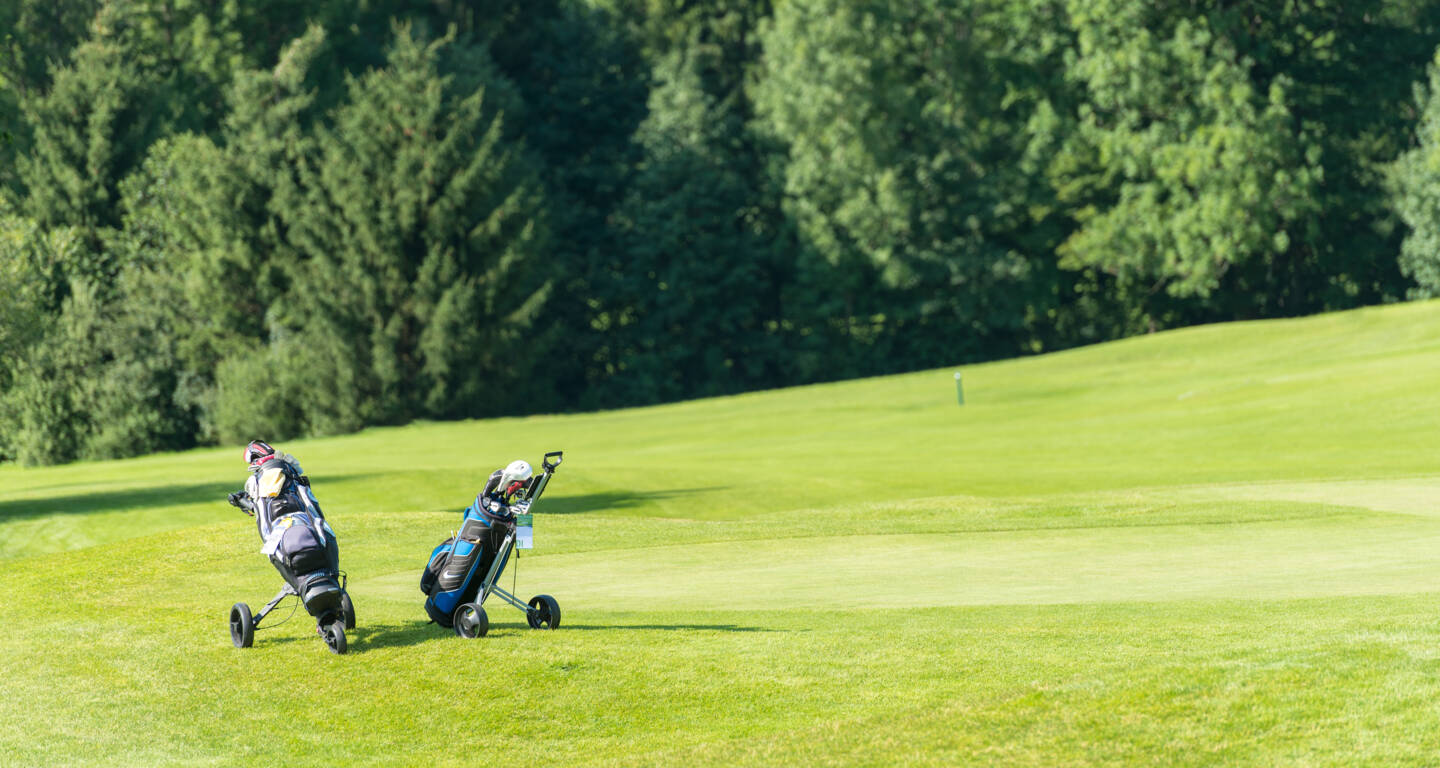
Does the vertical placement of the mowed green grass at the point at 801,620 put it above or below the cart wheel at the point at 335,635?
below

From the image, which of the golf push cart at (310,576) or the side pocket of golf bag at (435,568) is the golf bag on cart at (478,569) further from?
the golf push cart at (310,576)

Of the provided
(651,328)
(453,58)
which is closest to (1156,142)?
Answer: (651,328)

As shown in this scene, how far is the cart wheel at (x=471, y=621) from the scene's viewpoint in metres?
12.9

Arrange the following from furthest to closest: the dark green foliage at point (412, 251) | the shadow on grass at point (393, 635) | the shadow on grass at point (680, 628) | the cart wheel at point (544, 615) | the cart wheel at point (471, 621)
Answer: the dark green foliage at point (412, 251), the cart wheel at point (544, 615), the shadow on grass at point (680, 628), the shadow on grass at point (393, 635), the cart wheel at point (471, 621)

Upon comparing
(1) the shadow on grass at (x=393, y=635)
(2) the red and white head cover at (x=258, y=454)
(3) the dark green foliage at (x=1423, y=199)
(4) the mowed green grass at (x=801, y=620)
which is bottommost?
(4) the mowed green grass at (x=801, y=620)

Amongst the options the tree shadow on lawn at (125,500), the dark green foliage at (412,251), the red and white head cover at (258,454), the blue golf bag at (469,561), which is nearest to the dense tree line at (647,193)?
the dark green foliage at (412,251)

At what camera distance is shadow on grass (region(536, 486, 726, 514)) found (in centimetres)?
2666

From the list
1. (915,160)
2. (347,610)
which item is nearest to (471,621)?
(347,610)

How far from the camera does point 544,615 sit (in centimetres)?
1341

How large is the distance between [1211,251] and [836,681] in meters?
56.9

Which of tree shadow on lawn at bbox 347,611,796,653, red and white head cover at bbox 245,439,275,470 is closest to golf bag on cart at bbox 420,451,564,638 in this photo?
tree shadow on lawn at bbox 347,611,796,653

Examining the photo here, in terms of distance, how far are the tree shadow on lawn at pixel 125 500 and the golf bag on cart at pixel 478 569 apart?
540 inches

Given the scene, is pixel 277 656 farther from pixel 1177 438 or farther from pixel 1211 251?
pixel 1211 251

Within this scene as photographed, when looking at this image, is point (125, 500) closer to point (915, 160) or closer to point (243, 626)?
point (243, 626)
